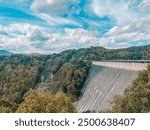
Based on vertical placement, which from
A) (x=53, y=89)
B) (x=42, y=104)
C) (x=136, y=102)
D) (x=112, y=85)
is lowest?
(x=53, y=89)

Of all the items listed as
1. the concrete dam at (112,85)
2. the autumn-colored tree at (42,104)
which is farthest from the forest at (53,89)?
the concrete dam at (112,85)

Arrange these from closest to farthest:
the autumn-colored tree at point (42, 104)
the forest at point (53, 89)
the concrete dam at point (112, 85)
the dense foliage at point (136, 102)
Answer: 1. the autumn-colored tree at point (42, 104)
2. the forest at point (53, 89)
3. the dense foliage at point (136, 102)
4. the concrete dam at point (112, 85)

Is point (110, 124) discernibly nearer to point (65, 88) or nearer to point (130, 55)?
point (65, 88)

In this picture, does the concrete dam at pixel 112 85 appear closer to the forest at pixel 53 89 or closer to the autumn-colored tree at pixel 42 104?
the forest at pixel 53 89

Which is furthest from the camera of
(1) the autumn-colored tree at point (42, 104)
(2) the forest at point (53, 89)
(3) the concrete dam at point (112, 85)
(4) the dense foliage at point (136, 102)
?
(3) the concrete dam at point (112, 85)

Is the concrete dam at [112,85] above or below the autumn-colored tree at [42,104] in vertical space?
below

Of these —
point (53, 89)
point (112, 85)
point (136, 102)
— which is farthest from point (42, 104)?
point (53, 89)

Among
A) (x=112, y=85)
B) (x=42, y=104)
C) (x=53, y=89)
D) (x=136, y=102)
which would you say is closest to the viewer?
(x=42, y=104)

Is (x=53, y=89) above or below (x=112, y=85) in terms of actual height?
below

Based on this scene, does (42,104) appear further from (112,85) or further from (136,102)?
(112,85)

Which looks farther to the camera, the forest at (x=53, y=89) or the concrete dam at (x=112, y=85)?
the concrete dam at (x=112, y=85)

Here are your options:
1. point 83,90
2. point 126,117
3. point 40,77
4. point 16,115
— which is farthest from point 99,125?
point 40,77
